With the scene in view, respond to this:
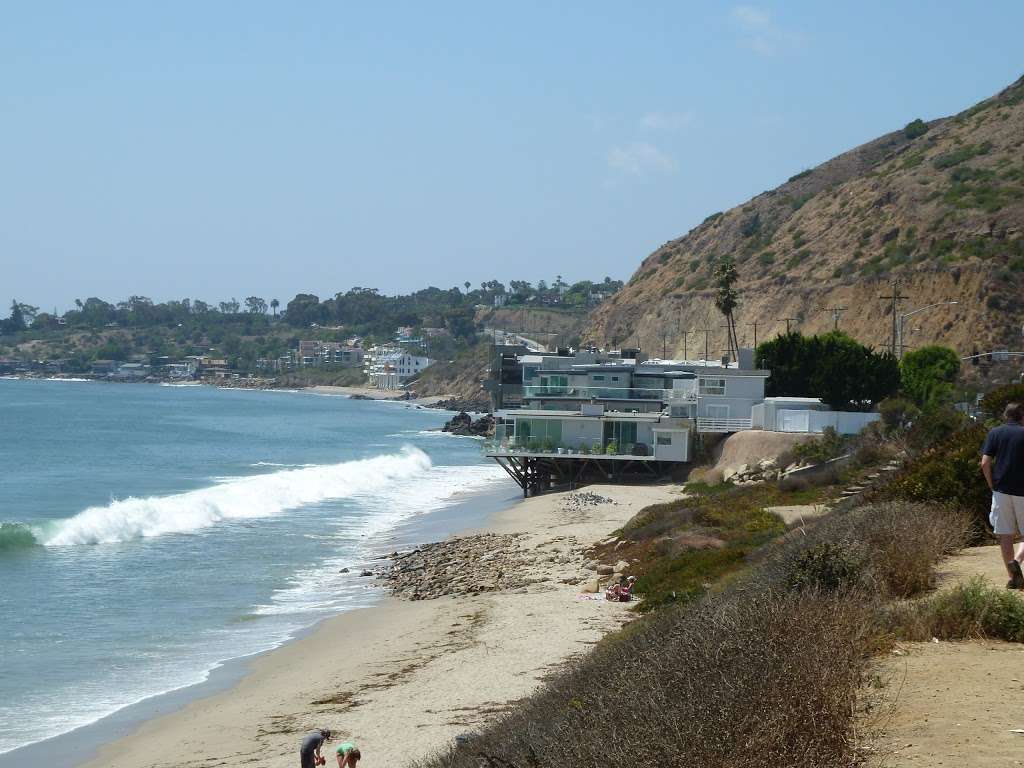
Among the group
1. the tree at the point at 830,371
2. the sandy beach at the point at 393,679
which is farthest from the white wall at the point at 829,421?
the sandy beach at the point at 393,679

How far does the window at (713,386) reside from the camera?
4597cm

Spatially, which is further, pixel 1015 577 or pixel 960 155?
pixel 960 155

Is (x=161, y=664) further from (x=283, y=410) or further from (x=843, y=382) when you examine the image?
(x=283, y=410)

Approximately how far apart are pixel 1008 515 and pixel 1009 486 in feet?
0.83

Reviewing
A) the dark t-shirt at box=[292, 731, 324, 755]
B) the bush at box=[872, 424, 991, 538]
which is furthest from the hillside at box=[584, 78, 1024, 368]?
the dark t-shirt at box=[292, 731, 324, 755]

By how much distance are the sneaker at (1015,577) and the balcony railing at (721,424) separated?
114ft

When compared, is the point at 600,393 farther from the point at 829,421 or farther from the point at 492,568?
the point at 492,568

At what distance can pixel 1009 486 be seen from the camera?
1060cm

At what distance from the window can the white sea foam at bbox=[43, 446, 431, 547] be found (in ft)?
53.9

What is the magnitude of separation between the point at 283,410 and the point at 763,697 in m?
140

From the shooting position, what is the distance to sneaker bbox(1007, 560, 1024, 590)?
10484 millimetres

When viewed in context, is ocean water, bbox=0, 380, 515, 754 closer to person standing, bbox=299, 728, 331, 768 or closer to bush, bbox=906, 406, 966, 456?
person standing, bbox=299, 728, 331, 768

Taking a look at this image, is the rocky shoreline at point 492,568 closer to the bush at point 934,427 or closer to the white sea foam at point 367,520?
the white sea foam at point 367,520

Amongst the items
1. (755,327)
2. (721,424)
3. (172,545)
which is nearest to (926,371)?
(721,424)
